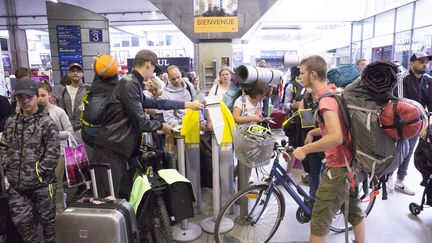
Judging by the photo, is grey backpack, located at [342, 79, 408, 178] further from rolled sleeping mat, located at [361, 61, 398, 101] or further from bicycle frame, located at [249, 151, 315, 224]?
bicycle frame, located at [249, 151, 315, 224]

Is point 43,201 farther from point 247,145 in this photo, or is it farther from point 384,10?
point 384,10

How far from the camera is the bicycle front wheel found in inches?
91.9

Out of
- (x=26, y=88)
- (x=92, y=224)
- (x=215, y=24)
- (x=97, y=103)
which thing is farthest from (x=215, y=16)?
(x=92, y=224)

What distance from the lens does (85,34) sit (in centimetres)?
600

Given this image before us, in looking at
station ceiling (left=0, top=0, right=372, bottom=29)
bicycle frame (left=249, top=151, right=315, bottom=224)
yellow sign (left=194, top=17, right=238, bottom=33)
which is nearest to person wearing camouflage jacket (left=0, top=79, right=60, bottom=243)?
bicycle frame (left=249, top=151, right=315, bottom=224)

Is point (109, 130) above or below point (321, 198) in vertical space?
above

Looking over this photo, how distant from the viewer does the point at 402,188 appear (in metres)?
3.51

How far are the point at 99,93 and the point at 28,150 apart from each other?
61cm

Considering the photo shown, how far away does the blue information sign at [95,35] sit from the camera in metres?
5.96

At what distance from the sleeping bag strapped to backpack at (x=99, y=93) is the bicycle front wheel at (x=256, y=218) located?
3.95 feet

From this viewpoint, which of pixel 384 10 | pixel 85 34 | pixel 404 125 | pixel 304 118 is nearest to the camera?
pixel 404 125

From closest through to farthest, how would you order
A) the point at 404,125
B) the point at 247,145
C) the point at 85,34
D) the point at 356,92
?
the point at 404,125
the point at 356,92
the point at 247,145
the point at 85,34

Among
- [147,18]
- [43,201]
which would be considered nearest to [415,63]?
[43,201]

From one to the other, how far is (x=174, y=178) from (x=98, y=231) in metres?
0.60
